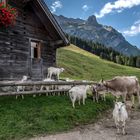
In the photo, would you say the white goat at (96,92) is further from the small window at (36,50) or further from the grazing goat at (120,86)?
the small window at (36,50)

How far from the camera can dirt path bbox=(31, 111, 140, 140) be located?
13.3m

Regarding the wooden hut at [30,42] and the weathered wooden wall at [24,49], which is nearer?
the weathered wooden wall at [24,49]

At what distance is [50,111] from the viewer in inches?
637

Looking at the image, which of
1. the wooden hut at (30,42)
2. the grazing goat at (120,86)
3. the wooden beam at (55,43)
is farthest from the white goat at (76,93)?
the wooden beam at (55,43)

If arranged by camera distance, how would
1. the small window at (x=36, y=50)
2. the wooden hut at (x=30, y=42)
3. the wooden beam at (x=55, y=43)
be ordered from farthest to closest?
the wooden beam at (x=55, y=43), the small window at (x=36, y=50), the wooden hut at (x=30, y=42)

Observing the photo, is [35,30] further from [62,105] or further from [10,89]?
[62,105]

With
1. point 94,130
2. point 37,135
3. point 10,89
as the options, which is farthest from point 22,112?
point 10,89

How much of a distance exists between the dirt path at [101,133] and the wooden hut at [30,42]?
7.71m

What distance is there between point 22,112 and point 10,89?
5.48 m

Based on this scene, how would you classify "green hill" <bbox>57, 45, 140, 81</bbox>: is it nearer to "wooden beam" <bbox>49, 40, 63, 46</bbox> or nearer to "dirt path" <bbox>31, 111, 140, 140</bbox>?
"wooden beam" <bbox>49, 40, 63, 46</bbox>

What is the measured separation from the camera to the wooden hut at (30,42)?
2034cm

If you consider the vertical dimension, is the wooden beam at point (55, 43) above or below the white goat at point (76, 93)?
above

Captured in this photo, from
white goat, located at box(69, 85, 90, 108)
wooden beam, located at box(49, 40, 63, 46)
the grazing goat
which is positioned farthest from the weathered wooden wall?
the grazing goat

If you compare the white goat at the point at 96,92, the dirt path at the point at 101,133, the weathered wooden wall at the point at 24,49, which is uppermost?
the weathered wooden wall at the point at 24,49
